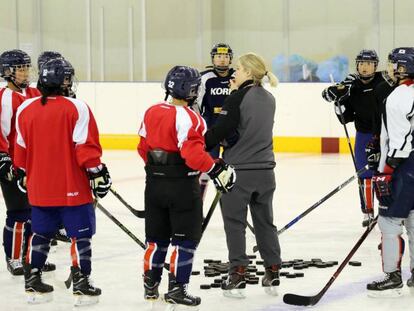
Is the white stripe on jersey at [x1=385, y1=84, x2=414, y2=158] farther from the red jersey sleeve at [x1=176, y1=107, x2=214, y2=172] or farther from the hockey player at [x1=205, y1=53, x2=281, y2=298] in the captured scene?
the red jersey sleeve at [x1=176, y1=107, x2=214, y2=172]

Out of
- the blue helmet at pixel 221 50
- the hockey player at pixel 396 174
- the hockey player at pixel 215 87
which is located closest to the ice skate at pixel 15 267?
the hockey player at pixel 396 174

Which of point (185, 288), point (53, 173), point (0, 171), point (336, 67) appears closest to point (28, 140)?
point (53, 173)

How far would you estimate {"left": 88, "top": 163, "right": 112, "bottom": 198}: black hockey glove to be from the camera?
4613 millimetres

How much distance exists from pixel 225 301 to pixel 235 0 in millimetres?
9727

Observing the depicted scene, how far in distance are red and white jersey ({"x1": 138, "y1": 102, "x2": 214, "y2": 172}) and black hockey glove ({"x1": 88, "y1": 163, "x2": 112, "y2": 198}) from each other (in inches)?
9.3

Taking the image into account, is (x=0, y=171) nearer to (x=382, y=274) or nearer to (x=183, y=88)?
(x=183, y=88)

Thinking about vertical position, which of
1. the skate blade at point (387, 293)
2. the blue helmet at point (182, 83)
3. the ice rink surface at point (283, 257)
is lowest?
the ice rink surface at point (283, 257)

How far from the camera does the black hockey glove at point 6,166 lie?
5168mm

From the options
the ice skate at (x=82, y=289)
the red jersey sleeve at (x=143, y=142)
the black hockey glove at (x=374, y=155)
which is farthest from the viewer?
the black hockey glove at (x=374, y=155)

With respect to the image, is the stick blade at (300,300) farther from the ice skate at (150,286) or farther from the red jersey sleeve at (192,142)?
the red jersey sleeve at (192,142)

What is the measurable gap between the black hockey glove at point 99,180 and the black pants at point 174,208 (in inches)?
7.6

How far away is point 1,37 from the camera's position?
14.9 meters

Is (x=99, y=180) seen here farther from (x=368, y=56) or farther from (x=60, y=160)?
(x=368, y=56)

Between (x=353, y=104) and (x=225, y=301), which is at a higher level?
(x=353, y=104)
